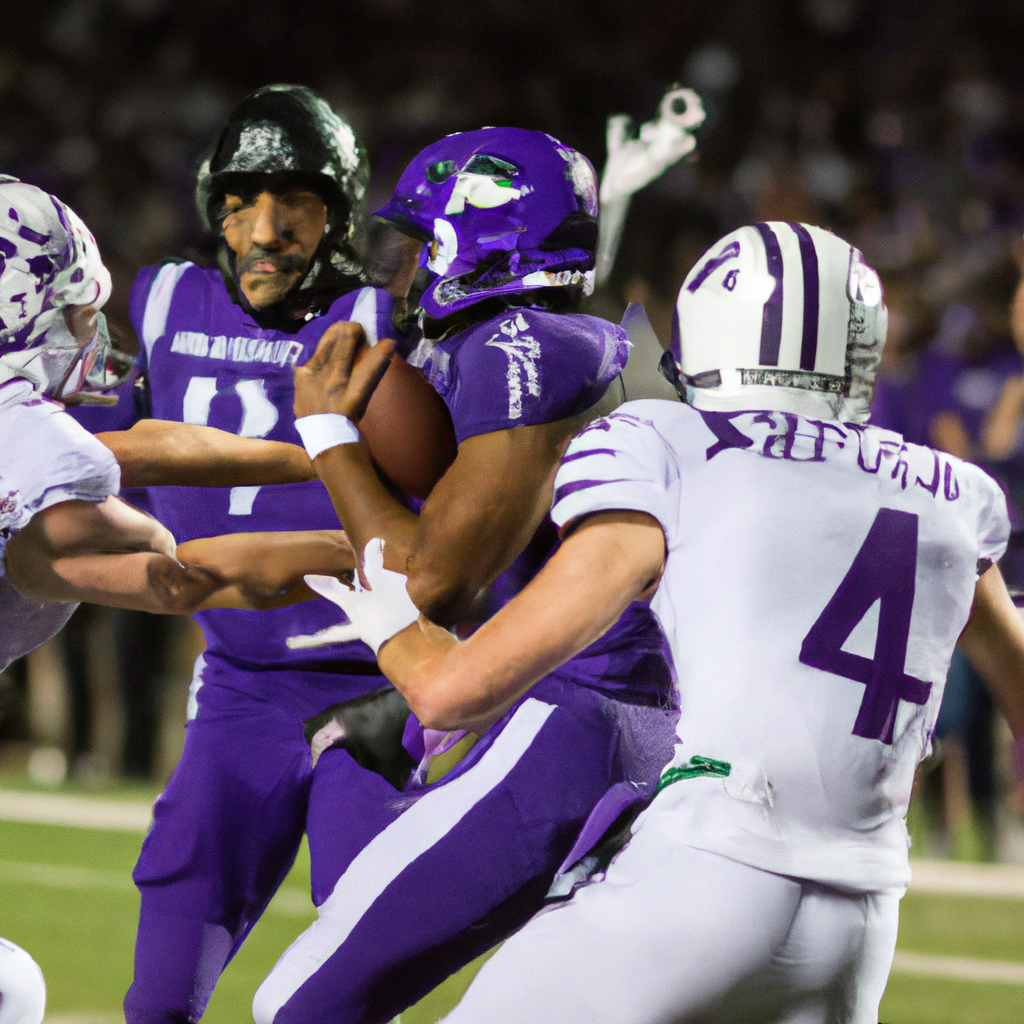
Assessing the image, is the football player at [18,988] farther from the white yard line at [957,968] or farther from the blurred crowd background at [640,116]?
the blurred crowd background at [640,116]

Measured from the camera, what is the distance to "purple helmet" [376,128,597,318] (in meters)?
2.29

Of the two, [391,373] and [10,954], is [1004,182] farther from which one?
[10,954]

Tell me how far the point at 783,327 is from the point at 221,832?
1.41 metres

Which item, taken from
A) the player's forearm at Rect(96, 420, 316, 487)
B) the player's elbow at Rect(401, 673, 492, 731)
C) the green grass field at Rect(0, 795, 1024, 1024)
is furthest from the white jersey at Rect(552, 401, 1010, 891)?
the green grass field at Rect(0, 795, 1024, 1024)

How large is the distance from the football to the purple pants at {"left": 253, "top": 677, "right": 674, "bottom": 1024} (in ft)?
1.47

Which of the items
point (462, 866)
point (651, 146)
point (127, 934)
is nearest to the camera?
point (462, 866)

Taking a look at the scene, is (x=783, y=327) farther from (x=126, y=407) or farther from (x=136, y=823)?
(x=136, y=823)

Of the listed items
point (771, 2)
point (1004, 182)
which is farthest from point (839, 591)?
point (771, 2)

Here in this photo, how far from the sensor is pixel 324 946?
2.08 metres

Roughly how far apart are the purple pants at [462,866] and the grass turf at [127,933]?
1.14m

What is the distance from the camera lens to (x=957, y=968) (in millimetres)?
4367

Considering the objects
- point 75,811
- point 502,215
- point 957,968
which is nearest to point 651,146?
point 502,215

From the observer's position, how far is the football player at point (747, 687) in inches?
66.3

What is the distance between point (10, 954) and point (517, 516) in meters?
1.16
